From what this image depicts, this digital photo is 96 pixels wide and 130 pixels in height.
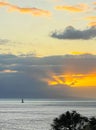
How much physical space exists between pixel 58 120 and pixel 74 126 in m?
3.33

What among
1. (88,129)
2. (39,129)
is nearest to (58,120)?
(88,129)

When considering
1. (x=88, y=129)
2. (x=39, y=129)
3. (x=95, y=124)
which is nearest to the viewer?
(x=88, y=129)

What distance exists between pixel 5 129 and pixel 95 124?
81.2 m

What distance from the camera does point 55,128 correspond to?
100750mm

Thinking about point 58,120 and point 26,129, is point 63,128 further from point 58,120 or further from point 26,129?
point 26,129

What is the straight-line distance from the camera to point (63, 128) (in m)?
100

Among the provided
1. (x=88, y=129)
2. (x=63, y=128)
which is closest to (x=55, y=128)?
(x=63, y=128)

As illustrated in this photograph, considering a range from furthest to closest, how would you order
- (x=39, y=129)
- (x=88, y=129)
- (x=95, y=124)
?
(x=39, y=129), (x=95, y=124), (x=88, y=129)

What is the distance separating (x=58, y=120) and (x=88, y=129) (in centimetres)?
1659

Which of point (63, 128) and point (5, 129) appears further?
point (5, 129)

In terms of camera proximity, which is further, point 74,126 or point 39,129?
point 39,129

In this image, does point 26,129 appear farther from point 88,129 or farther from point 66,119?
point 88,129

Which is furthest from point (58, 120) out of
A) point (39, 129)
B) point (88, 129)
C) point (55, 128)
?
point (39, 129)

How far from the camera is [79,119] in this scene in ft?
331
